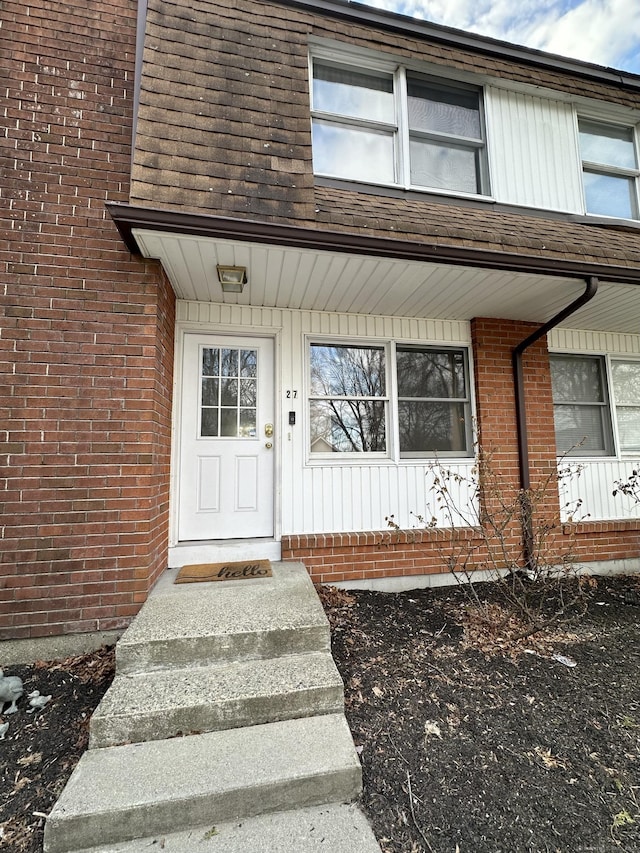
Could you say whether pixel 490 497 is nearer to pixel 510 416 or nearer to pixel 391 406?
pixel 510 416

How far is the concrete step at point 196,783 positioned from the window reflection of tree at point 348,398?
2.50 meters

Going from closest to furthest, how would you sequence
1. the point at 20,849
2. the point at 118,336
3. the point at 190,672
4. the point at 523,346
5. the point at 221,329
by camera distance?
the point at 20,849, the point at 190,672, the point at 118,336, the point at 221,329, the point at 523,346

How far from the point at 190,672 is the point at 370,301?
3.24m

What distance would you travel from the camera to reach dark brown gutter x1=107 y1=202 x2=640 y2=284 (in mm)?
2521

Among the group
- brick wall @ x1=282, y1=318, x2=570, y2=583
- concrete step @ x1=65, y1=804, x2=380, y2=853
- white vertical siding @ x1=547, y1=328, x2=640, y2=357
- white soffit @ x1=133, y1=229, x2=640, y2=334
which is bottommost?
concrete step @ x1=65, y1=804, x2=380, y2=853

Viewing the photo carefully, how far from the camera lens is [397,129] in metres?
3.94

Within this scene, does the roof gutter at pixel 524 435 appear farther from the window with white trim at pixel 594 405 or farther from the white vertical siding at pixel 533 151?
the white vertical siding at pixel 533 151

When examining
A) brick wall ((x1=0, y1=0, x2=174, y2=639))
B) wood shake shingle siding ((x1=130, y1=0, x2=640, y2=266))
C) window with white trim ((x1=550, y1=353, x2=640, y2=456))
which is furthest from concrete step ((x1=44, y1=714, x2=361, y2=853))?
window with white trim ((x1=550, y1=353, x2=640, y2=456))

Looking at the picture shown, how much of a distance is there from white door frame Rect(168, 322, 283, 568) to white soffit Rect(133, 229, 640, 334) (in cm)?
27

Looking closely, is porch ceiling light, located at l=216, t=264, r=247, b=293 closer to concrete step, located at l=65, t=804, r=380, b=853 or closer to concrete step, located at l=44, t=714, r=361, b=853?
concrete step, located at l=44, t=714, r=361, b=853

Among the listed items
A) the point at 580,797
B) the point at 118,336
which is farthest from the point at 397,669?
the point at 118,336

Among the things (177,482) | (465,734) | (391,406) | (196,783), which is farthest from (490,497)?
(196,783)

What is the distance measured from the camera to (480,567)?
3934mm

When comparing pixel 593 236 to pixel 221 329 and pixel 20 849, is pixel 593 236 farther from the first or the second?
pixel 20 849
